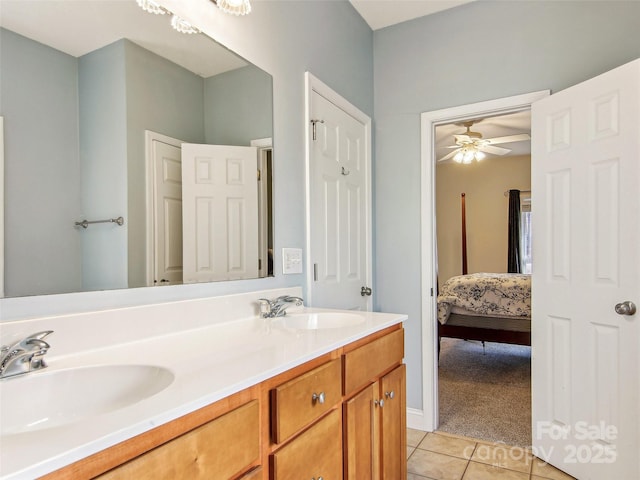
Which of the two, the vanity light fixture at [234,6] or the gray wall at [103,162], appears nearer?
the gray wall at [103,162]

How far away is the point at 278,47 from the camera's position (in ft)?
6.02

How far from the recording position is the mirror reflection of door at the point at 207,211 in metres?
1.28

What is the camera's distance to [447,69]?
2.52m

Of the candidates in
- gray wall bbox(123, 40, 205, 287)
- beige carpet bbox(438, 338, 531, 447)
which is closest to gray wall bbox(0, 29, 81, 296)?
gray wall bbox(123, 40, 205, 287)

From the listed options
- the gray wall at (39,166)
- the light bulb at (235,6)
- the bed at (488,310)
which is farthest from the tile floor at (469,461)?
the light bulb at (235,6)

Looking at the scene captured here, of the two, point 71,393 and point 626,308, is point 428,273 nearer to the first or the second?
point 626,308

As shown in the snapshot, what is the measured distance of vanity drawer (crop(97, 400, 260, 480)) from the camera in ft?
2.00

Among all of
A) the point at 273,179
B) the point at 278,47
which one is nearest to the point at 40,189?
the point at 273,179

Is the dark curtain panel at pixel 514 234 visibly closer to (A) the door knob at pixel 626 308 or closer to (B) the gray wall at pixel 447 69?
(B) the gray wall at pixel 447 69

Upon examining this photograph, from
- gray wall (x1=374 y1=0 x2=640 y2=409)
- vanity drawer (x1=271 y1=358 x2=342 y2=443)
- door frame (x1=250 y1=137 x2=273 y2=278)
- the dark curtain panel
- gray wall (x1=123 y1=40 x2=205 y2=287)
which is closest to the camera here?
vanity drawer (x1=271 y1=358 x2=342 y2=443)

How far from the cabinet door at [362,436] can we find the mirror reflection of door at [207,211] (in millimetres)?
658

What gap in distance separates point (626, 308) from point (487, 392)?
1.64m

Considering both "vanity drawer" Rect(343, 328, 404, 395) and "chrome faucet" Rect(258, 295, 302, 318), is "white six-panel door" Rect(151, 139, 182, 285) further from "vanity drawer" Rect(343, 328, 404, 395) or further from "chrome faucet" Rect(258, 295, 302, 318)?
"vanity drawer" Rect(343, 328, 404, 395)

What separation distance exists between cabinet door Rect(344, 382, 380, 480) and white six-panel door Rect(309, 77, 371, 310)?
73cm
